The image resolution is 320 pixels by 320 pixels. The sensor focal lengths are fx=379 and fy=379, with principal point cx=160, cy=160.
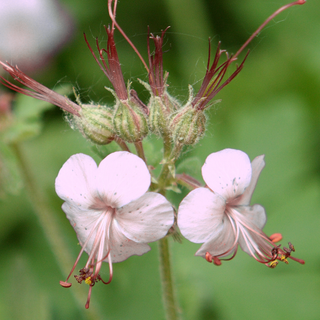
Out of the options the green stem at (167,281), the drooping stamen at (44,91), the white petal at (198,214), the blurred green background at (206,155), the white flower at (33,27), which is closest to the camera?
the white petal at (198,214)

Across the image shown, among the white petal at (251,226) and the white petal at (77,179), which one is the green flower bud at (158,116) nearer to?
the white petal at (77,179)

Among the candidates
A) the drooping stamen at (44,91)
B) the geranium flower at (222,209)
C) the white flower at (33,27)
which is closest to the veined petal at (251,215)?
the geranium flower at (222,209)

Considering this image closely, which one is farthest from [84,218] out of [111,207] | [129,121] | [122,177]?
[129,121]

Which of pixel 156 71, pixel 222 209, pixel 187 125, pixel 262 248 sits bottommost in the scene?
pixel 262 248

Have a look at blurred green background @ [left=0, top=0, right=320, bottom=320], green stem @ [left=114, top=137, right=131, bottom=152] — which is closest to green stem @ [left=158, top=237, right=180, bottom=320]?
green stem @ [left=114, top=137, right=131, bottom=152]

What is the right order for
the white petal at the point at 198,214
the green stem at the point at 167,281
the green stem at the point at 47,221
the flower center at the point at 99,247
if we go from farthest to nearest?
the green stem at the point at 47,221
the green stem at the point at 167,281
the flower center at the point at 99,247
the white petal at the point at 198,214

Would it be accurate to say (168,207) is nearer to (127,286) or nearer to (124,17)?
(127,286)

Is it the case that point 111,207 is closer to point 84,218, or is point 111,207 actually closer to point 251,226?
point 84,218
